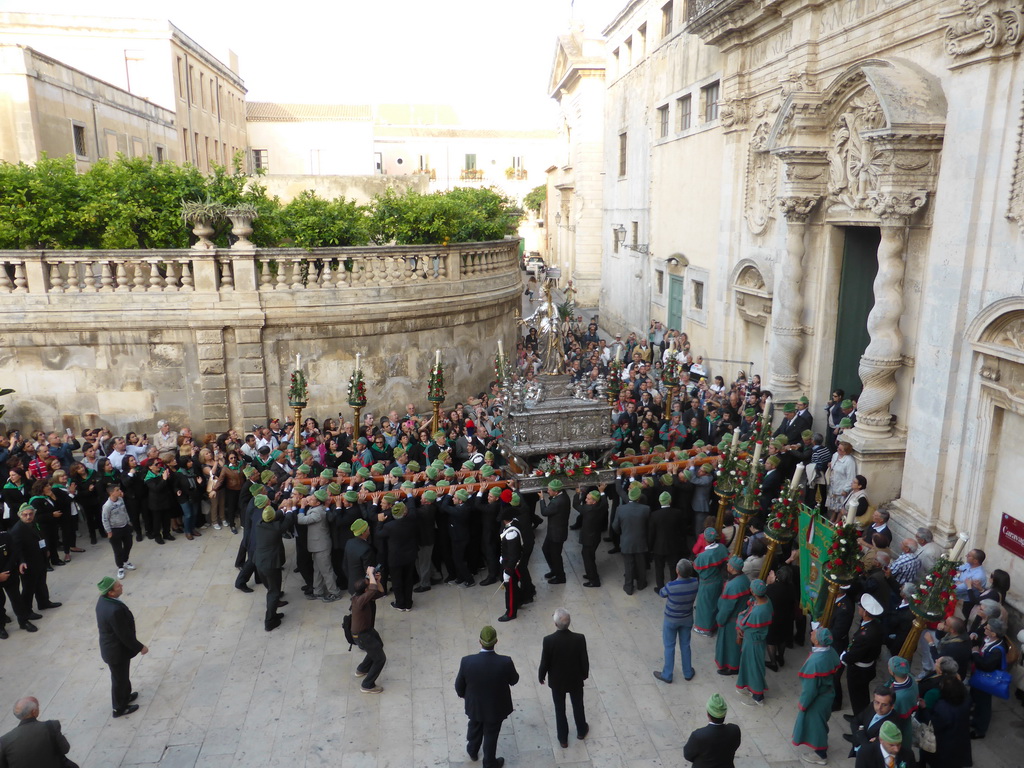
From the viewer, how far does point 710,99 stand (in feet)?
63.2

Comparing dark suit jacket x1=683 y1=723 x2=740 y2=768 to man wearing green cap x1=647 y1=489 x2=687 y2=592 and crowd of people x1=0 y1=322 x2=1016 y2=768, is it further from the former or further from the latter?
man wearing green cap x1=647 y1=489 x2=687 y2=592

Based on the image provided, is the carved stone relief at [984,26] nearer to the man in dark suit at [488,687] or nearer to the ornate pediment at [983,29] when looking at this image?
the ornate pediment at [983,29]

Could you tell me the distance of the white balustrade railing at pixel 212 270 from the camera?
13109mm

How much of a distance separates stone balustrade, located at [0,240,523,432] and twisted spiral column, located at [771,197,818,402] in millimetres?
6979

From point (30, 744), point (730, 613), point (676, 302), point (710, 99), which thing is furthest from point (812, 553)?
point (676, 302)

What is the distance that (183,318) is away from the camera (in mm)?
13594

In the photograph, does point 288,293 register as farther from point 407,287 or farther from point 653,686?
point 653,686

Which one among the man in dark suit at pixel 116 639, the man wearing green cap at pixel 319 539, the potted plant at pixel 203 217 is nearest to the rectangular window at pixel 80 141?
the potted plant at pixel 203 217

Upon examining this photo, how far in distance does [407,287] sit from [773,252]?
761 cm

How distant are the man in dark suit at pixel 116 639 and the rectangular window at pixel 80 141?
23530 millimetres

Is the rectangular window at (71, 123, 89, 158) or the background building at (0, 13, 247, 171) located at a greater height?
the background building at (0, 13, 247, 171)

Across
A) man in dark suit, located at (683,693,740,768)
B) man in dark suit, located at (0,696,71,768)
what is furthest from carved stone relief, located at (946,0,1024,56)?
man in dark suit, located at (0,696,71,768)

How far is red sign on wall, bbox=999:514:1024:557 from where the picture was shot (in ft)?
29.0

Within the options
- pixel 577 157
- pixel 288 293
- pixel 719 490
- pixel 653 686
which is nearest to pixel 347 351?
pixel 288 293
